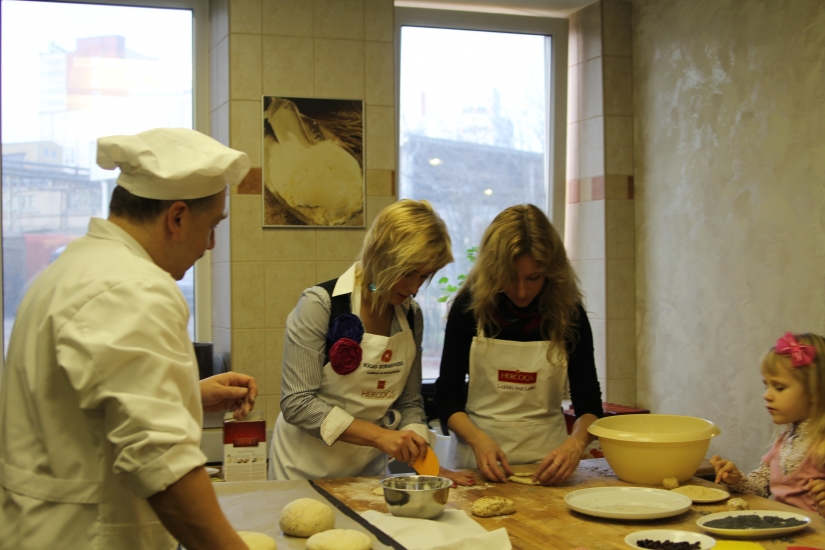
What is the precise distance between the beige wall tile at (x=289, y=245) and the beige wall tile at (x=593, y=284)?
4.63 ft

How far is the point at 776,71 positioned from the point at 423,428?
2084 millimetres

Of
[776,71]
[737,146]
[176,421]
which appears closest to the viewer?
[176,421]

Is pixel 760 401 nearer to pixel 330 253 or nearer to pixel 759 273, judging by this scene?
pixel 759 273

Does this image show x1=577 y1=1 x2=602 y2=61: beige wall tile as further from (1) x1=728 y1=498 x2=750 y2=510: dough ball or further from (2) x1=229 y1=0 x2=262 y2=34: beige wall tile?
(1) x1=728 y1=498 x2=750 y2=510: dough ball

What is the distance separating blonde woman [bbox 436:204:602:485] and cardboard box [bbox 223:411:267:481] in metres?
0.54

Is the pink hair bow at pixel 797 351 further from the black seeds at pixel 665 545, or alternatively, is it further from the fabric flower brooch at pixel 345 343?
the fabric flower brooch at pixel 345 343

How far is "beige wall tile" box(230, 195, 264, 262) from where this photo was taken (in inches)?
135

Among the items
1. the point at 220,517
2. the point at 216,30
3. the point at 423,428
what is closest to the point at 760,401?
the point at 423,428

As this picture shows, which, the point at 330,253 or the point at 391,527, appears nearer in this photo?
the point at 391,527

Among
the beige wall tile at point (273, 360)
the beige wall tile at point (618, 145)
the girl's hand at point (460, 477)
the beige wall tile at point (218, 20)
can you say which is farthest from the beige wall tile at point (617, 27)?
the girl's hand at point (460, 477)

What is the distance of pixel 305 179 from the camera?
351 cm

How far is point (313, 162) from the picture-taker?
351cm

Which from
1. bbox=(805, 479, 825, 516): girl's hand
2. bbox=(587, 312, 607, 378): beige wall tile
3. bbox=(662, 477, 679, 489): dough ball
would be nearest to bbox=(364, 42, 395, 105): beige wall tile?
bbox=(587, 312, 607, 378): beige wall tile

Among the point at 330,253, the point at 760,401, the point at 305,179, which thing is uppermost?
the point at 305,179
